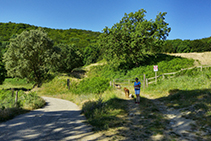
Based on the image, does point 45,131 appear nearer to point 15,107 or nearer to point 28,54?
point 15,107

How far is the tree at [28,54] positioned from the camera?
28.7 metres

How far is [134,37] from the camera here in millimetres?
31688

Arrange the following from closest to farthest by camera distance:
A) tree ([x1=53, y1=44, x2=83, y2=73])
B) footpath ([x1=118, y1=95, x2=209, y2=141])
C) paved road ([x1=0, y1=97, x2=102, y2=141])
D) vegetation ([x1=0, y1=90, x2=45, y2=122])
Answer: footpath ([x1=118, y1=95, x2=209, y2=141]), paved road ([x1=0, y1=97, x2=102, y2=141]), vegetation ([x1=0, y1=90, x2=45, y2=122]), tree ([x1=53, y1=44, x2=83, y2=73])

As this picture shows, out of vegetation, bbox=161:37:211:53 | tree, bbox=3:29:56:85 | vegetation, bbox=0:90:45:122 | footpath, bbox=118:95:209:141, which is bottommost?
footpath, bbox=118:95:209:141

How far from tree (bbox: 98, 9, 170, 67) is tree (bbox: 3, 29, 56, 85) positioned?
Result: 43.4 ft

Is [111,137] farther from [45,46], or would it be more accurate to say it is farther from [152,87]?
[45,46]

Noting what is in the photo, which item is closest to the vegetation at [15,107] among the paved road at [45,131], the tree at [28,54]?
the paved road at [45,131]

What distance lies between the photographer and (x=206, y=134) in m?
4.96

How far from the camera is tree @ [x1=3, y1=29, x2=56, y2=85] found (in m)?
28.7

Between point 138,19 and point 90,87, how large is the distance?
2244 cm

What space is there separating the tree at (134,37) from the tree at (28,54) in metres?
13.2

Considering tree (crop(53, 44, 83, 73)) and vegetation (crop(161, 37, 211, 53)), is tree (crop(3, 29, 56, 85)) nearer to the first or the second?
tree (crop(53, 44, 83, 73))

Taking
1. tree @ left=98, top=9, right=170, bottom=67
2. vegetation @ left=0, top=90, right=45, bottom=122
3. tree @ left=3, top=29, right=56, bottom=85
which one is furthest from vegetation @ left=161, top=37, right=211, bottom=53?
vegetation @ left=0, top=90, right=45, bottom=122

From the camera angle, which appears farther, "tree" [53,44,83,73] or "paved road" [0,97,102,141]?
"tree" [53,44,83,73]
